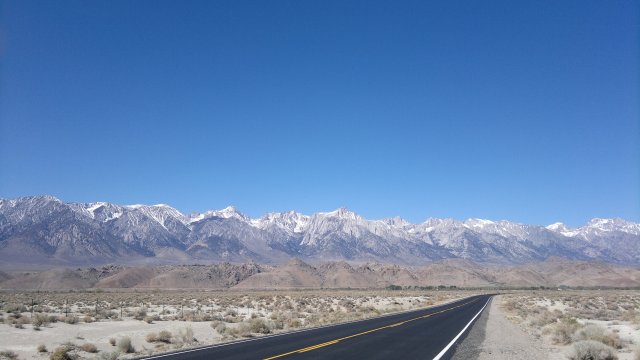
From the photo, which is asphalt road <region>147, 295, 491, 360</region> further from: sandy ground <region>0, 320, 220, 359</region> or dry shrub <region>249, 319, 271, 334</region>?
sandy ground <region>0, 320, 220, 359</region>

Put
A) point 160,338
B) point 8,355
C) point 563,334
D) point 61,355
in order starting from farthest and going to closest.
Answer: point 160,338 < point 563,334 < point 8,355 < point 61,355

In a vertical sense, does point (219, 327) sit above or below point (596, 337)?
below

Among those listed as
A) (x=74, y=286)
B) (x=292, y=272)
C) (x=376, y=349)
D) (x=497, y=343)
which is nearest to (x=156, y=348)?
(x=376, y=349)

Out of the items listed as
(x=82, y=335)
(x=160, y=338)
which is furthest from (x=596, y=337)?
(x=82, y=335)

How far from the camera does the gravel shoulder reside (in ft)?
63.0

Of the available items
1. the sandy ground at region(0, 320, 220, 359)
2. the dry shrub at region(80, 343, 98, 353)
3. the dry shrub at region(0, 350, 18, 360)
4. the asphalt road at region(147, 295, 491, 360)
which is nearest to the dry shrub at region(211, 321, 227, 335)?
the sandy ground at region(0, 320, 220, 359)

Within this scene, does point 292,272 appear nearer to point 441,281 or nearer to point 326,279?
point 326,279

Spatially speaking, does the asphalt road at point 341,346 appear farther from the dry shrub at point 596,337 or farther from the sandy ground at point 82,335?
the dry shrub at point 596,337

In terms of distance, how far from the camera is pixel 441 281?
19838 cm

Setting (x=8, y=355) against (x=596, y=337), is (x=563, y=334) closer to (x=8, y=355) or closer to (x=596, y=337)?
(x=596, y=337)

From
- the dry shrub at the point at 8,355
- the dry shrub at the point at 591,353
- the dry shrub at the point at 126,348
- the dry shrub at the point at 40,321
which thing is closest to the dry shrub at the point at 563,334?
the dry shrub at the point at 591,353

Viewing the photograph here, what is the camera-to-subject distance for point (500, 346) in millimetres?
21953

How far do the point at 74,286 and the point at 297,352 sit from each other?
14248cm

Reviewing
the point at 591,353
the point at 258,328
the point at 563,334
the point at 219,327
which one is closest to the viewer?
the point at 591,353
